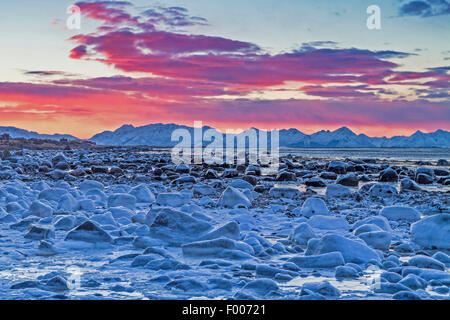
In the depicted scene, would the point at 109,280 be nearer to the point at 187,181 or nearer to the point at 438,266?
the point at 438,266

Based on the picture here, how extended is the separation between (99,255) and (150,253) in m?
0.58

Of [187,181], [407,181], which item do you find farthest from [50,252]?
[407,181]

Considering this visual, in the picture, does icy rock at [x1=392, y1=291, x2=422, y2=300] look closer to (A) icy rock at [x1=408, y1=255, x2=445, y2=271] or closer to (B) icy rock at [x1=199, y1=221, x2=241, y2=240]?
(A) icy rock at [x1=408, y1=255, x2=445, y2=271]

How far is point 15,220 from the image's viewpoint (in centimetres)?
660

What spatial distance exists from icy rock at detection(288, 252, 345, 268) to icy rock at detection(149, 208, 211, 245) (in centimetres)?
136

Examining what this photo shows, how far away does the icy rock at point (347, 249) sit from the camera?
4.43 meters

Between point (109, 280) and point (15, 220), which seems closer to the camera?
point (109, 280)

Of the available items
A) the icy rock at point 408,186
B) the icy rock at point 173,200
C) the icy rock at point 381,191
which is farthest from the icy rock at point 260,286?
the icy rock at point 408,186

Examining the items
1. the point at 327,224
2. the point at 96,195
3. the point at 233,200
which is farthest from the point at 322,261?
the point at 96,195

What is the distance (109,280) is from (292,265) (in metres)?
1.65

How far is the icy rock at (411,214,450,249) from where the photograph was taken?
509cm

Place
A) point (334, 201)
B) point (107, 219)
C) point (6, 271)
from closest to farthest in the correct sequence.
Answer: point (6, 271)
point (107, 219)
point (334, 201)

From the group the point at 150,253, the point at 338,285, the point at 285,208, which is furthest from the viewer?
the point at 285,208

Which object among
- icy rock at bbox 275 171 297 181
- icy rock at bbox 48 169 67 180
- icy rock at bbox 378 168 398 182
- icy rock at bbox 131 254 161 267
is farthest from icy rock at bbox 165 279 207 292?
icy rock at bbox 378 168 398 182
